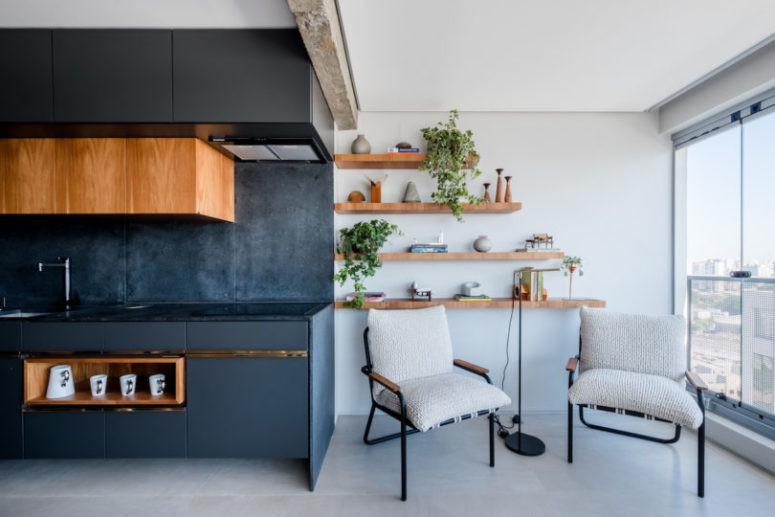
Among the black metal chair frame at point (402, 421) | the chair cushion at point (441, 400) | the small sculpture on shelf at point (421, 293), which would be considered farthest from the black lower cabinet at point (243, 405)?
the small sculpture on shelf at point (421, 293)

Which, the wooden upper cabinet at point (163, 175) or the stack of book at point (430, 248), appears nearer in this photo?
the wooden upper cabinet at point (163, 175)

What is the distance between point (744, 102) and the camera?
8.15ft

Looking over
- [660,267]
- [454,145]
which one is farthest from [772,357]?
[454,145]

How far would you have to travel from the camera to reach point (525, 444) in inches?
96.9

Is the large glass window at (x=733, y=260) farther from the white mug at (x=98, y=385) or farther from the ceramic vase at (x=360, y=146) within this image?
the white mug at (x=98, y=385)

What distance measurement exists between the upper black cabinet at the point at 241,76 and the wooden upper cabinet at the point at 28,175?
106cm

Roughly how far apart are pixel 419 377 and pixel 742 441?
2.17 metres

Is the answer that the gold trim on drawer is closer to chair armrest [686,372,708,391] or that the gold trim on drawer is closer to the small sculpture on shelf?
the small sculpture on shelf

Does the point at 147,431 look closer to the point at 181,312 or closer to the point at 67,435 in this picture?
the point at 67,435

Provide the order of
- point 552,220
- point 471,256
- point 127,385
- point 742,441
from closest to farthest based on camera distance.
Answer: point 127,385 → point 742,441 → point 471,256 → point 552,220

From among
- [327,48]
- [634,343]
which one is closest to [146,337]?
[327,48]

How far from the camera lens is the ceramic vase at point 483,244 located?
2904 millimetres

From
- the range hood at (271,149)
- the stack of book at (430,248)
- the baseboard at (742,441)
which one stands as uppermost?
the range hood at (271,149)

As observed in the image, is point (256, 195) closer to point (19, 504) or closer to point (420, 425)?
point (420, 425)
